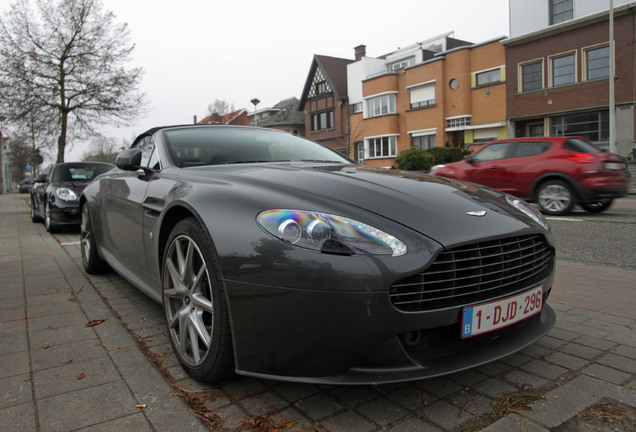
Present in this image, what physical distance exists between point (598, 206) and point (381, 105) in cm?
2730

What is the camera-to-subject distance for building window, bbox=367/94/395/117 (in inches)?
→ 1358

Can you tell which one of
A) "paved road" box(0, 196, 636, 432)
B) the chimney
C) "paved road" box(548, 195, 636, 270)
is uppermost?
the chimney

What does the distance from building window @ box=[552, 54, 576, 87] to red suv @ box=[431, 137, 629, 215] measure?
55.4 feet

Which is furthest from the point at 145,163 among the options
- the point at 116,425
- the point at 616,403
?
the point at 616,403

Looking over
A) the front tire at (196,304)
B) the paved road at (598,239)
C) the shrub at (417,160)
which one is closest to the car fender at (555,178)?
the paved road at (598,239)

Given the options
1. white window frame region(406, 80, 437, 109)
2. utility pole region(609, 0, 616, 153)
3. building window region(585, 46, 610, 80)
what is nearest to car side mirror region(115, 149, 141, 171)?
utility pole region(609, 0, 616, 153)

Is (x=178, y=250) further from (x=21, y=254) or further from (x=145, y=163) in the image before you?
(x=21, y=254)

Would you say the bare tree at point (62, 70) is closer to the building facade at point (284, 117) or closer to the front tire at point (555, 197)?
the front tire at point (555, 197)

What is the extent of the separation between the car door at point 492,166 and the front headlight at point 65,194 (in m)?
8.21

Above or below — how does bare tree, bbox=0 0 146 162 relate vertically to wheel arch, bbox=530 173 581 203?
above

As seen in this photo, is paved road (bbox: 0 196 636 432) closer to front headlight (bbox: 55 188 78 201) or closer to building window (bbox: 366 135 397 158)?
front headlight (bbox: 55 188 78 201)

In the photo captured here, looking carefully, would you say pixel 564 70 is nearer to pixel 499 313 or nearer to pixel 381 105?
pixel 381 105

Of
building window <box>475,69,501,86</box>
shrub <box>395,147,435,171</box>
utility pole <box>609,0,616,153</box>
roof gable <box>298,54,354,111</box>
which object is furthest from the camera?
roof gable <box>298,54,354,111</box>

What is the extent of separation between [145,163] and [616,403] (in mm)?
3155
